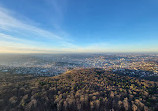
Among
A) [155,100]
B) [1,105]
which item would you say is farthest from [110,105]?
[1,105]

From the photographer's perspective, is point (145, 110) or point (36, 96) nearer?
point (145, 110)

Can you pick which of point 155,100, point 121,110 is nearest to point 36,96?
point 121,110

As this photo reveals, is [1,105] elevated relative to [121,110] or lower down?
elevated

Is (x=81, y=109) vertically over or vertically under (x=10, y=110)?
under

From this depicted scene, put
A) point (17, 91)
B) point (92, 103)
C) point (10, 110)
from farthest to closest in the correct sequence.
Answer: point (17, 91), point (92, 103), point (10, 110)

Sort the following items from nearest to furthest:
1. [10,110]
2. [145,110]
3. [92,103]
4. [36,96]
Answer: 1. [10,110]
2. [145,110]
3. [92,103]
4. [36,96]

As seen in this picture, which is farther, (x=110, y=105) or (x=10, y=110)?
(x=110, y=105)

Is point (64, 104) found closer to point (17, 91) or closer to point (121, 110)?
point (121, 110)

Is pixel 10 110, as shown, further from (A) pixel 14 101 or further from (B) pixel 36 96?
(B) pixel 36 96

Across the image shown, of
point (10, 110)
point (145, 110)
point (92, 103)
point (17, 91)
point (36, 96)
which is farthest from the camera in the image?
point (17, 91)
